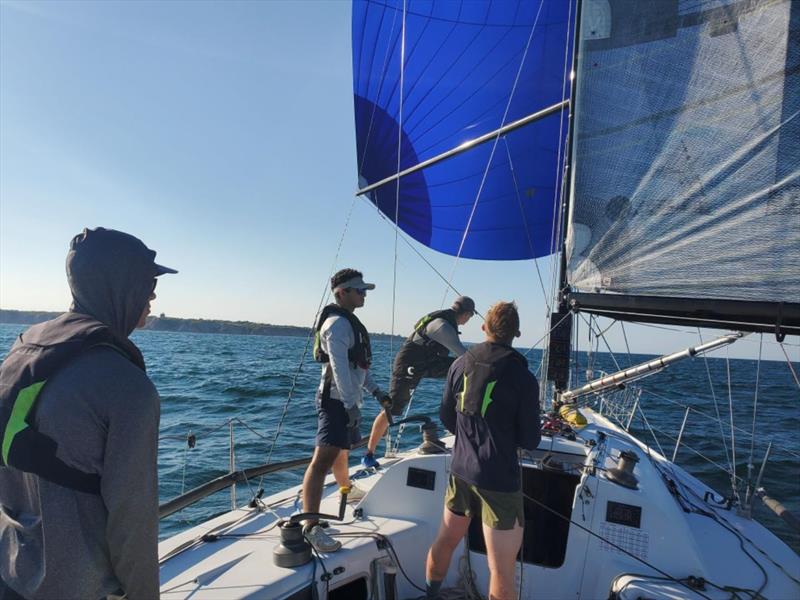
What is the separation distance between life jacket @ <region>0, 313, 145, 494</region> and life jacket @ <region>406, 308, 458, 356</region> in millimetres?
2584

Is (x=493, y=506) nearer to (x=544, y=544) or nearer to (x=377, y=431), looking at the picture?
(x=544, y=544)

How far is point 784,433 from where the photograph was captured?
28.3ft

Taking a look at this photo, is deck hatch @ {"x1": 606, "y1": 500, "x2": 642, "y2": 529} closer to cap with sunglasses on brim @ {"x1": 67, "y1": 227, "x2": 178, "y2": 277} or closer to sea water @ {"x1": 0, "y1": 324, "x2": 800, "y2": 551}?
sea water @ {"x1": 0, "y1": 324, "x2": 800, "y2": 551}

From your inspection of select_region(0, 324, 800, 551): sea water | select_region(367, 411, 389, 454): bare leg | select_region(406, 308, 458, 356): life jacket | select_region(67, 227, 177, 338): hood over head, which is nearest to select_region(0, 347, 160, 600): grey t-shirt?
select_region(67, 227, 177, 338): hood over head

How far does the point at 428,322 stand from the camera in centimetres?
342

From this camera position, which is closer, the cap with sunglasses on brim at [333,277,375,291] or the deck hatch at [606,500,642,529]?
the deck hatch at [606,500,642,529]

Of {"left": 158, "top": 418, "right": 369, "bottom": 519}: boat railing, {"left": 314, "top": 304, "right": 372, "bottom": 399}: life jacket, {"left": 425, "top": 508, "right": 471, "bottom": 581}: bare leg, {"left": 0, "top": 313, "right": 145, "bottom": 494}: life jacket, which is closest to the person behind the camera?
{"left": 0, "top": 313, "right": 145, "bottom": 494}: life jacket

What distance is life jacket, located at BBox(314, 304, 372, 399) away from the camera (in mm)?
2477

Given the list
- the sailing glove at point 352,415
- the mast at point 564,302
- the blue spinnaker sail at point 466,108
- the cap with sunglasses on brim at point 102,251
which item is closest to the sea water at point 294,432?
the sailing glove at point 352,415

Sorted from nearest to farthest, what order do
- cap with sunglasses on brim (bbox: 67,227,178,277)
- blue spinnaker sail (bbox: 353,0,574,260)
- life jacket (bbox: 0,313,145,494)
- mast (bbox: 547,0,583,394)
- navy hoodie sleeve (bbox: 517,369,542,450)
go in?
life jacket (bbox: 0,313,145,494) < cap with sunglasses on brim (bbox: 67,227,178,277) < navy hoodie sleeve (bbox: 517,369,542,450) < mast (bbox: 547,0,583,394) < blue spinnaker sail (bbox: 353,0,574,260)

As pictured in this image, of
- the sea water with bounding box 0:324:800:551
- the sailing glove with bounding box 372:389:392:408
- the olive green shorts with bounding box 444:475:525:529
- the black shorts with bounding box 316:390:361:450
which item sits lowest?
the sea water with bounding box 0:324:800:551

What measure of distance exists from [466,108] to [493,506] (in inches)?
176

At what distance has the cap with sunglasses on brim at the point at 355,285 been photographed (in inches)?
101

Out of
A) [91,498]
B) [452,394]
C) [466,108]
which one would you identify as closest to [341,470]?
[452,394]
